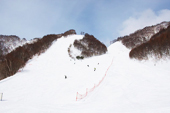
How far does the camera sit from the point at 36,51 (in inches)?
1905

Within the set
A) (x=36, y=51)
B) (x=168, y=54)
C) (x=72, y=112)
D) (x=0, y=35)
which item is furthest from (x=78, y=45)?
(x=0, y=35)

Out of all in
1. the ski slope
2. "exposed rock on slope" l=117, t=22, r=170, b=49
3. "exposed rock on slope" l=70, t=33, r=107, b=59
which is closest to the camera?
the ski slope

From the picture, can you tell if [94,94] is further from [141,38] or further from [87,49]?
[141,38]

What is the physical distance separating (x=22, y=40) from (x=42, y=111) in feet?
699

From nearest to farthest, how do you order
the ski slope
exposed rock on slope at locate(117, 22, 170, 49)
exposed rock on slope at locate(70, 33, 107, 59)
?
the ski slope < exposed rock on slope at locate(70, 33, 107, 59) < exposed rock on slope at locate(117, 22, 170, 49)

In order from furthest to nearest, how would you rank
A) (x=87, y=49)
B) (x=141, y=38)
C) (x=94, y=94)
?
(x=141, y=38), (x=87, y=49), (x=94, y=94)

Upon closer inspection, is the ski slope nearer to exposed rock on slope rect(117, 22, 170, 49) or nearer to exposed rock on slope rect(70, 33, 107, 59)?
exposed rock on slope rect(70, 33, 107, 59)

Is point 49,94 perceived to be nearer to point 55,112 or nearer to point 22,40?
point 55,112

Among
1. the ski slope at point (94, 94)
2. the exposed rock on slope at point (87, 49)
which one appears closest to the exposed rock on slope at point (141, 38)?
the exposed rock on slope at point (87, 49)

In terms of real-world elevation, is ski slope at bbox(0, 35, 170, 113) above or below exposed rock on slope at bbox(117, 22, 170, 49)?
below

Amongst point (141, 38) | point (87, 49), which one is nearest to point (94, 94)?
point (87, 49)

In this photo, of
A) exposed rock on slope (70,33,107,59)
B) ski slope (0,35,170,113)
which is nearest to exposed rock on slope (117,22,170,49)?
exposed rock on slope (70,33,107,59)

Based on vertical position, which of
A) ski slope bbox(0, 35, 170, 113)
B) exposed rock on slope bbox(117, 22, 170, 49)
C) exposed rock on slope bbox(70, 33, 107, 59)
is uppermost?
exposed rock on slope bbox(117, 22, 170, 49)

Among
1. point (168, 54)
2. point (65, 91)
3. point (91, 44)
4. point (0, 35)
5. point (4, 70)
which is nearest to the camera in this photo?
point (65, 91)
